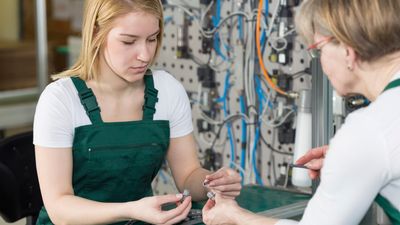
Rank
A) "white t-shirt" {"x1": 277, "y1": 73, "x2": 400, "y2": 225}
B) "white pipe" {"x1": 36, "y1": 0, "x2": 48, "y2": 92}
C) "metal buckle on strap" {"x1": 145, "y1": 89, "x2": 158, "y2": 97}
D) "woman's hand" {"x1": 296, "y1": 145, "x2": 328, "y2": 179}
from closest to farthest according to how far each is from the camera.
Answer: "white t-shirt" {"x1": 277, "y1": 73, "x2": 400, "y2": 225} < "woman's hand" {"x1": 296, "y1": 145, "x2": 328, "y2": 179} < "metal buckle on strap" {"x1": 145, "y1": 89, "x2": 158, "y2": 97} < "white pipe" {"x1": 36, "y1": 0, "x2": 48, "y2": 92}

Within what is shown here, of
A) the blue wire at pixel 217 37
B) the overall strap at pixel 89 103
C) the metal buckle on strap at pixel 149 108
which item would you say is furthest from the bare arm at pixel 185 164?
the blue wire at pixel 217 37

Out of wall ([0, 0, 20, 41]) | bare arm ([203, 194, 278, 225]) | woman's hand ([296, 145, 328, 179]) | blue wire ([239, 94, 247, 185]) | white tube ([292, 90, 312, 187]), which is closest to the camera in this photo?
bare arm ([203, 194, 278, 225])

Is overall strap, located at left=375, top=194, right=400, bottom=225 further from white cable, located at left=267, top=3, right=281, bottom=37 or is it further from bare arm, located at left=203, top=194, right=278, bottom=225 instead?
white cable, located at left=267, top=3, right=281, bottom=37

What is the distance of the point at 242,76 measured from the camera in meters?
2.79

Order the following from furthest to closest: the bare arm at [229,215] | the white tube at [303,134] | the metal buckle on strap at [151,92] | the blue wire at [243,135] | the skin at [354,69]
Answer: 1. the blue wire at [243,135]
2. the white tube at [303,134]
3. the metal buckle on strap at [151,92]
4. the bare arm at [229,215]
5. the skin at [354,69]

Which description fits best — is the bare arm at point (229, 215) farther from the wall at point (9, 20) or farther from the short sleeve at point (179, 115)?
the wall at point (9, 20)

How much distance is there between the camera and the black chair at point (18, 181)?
6.51 feet

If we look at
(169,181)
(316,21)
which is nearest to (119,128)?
(316,21)

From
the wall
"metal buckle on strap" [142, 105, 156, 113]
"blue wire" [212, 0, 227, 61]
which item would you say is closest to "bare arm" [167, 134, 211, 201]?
"metal buckle on strap" [142, 105, 156, 113]

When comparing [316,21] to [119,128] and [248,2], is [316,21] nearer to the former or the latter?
[119,128]

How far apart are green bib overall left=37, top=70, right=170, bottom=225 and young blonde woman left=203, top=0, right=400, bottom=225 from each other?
630mm

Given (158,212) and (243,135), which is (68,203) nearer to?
(158,212)

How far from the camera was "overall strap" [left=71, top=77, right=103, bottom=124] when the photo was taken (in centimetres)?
186

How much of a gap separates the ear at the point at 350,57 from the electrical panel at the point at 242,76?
1.15 m
